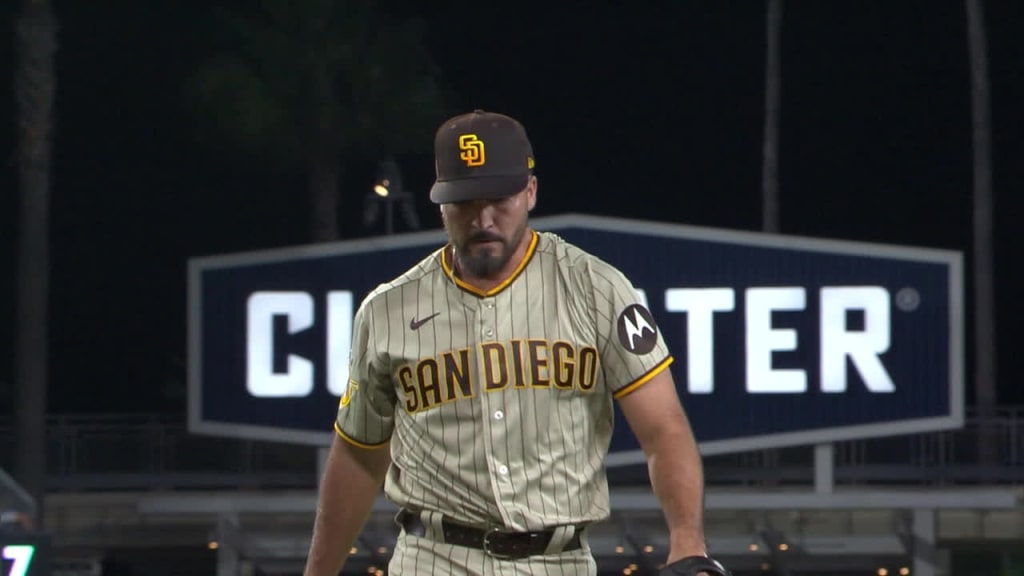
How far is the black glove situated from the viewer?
392 centimetres

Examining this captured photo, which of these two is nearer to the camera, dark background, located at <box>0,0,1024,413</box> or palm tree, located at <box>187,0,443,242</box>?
palm tree, located at <box>187,0,443,242</box>

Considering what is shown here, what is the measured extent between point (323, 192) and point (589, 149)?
10.4m

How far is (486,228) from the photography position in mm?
4230

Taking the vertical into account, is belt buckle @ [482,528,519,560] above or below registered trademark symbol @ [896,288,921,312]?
below

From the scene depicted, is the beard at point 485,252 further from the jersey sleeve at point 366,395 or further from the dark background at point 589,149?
the dark background at point 589,149

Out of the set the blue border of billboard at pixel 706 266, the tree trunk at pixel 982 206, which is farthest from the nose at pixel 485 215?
the tree trunk at pixel 982 206

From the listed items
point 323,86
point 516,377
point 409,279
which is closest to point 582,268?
point 516,377

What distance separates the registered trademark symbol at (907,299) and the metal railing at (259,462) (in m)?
3.66

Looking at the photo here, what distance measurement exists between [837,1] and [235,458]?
1769cm

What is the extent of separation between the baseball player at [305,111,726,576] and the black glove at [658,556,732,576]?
22 cm

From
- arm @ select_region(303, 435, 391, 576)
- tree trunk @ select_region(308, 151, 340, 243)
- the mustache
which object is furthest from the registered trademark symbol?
the mustache

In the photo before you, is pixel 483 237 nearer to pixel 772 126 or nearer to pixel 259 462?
pixel 259 462

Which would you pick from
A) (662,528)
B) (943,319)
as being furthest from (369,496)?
(662,528)

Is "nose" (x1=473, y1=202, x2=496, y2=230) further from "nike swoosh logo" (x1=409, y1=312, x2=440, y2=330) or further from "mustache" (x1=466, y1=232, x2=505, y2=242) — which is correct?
"nike swoosh logo" (x1=409, y1=312, x2=440, y2=330)
